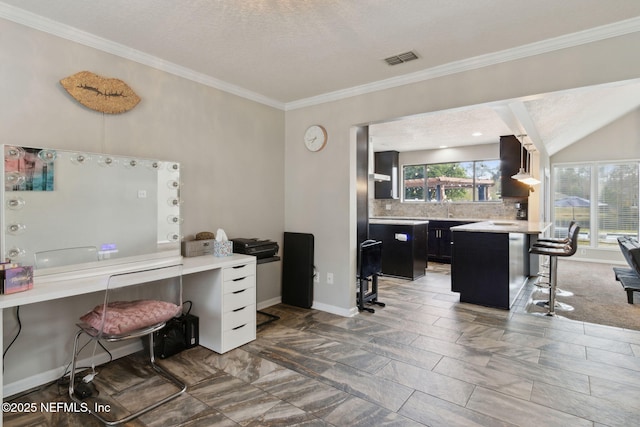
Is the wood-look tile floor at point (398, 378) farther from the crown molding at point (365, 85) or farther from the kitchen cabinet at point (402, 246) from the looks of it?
the crown molding at point (365, 85)

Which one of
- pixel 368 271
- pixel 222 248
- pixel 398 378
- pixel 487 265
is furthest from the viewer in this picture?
pixel 487 265

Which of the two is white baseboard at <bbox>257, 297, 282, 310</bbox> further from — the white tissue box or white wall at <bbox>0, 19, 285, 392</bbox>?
the white tissue box

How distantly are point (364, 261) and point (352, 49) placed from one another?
2.24 m

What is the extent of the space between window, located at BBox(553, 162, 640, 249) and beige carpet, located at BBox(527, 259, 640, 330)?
1.12m

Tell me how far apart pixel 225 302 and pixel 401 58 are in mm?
2605

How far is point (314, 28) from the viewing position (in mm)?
2346

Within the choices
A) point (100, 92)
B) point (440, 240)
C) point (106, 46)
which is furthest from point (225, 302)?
point (440, 240)

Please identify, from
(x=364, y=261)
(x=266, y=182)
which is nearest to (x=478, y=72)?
(x=364, y=261)

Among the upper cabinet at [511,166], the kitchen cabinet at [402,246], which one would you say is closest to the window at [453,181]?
the upper cabinet at [511,166]

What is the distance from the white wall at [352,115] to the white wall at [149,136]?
1.15 feet

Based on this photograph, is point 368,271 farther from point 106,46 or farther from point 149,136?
point 106,46

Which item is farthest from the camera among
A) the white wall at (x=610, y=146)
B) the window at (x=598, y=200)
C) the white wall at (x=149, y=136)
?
the window at (x=598, y=200)

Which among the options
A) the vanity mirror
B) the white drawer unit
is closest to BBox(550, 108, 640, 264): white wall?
the white drawer unit

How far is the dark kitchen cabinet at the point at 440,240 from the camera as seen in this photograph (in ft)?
22.5
